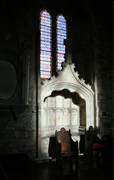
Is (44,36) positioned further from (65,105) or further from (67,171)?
(67,171)

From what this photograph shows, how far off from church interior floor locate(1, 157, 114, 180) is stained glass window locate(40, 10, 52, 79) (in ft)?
9.15

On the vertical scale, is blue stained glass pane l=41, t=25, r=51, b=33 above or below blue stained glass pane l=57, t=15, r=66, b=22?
below

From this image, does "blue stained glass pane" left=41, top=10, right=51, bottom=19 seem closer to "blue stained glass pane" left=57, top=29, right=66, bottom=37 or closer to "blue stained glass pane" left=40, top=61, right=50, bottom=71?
"blue stained glass pane" left=57, top=29, right=66, bottom=37

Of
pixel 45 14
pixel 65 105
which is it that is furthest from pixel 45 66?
pixel 45 14

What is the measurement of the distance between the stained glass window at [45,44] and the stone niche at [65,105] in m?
0.81

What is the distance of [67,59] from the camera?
5.56m

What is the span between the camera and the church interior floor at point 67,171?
3.74 meters

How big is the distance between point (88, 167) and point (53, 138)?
1269 millimetres

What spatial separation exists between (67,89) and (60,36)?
2.14 meters

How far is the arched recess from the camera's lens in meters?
5.26

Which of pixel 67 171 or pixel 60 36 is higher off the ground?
pixel 60 36

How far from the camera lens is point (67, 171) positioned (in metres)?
4.13

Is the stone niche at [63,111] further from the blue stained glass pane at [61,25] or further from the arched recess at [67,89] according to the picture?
the blue stained glass pane at [61,25]

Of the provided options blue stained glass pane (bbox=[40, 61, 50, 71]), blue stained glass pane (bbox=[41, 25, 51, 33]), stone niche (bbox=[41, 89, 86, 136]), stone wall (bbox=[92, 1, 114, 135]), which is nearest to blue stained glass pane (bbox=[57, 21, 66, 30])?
blue stained glass pane (bbox=[41, 25, 51, 33])
